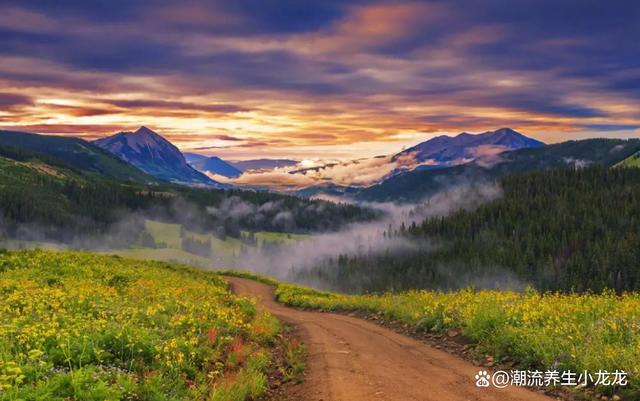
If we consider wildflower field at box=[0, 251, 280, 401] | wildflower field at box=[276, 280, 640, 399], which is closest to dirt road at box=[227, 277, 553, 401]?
wildflower field at box=[276, 280, 640, 399]

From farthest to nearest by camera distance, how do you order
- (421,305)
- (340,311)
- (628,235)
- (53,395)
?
(628,235)
(340,311)
(421,305)
(53,395)

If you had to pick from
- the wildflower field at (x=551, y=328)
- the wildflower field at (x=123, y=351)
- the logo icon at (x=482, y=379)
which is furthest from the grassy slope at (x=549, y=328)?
the wildflower field at (x=123, y=351)

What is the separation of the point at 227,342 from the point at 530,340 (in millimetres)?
10007

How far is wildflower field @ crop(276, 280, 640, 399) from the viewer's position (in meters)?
12.4

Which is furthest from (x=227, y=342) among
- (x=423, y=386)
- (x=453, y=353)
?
(x=453, y=353)

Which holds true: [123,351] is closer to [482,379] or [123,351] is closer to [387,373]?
[387,373]

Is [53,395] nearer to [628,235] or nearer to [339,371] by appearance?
[339,371]

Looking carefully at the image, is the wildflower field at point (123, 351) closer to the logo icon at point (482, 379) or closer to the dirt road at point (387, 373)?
the dirt road at point (387, 373)

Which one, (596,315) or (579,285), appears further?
(579,285)

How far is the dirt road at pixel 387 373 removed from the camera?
470 inches

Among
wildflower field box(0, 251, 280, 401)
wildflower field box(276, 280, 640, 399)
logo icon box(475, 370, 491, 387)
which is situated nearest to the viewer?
wildflower field box(0, 251, 280, 401)

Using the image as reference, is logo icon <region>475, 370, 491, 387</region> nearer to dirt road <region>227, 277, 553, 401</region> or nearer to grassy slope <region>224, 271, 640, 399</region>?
dirt road <region>227, 277, 553, 401</region>

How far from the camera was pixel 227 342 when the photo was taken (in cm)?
1603

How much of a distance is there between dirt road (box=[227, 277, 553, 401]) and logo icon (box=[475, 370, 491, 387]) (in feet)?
0.58
